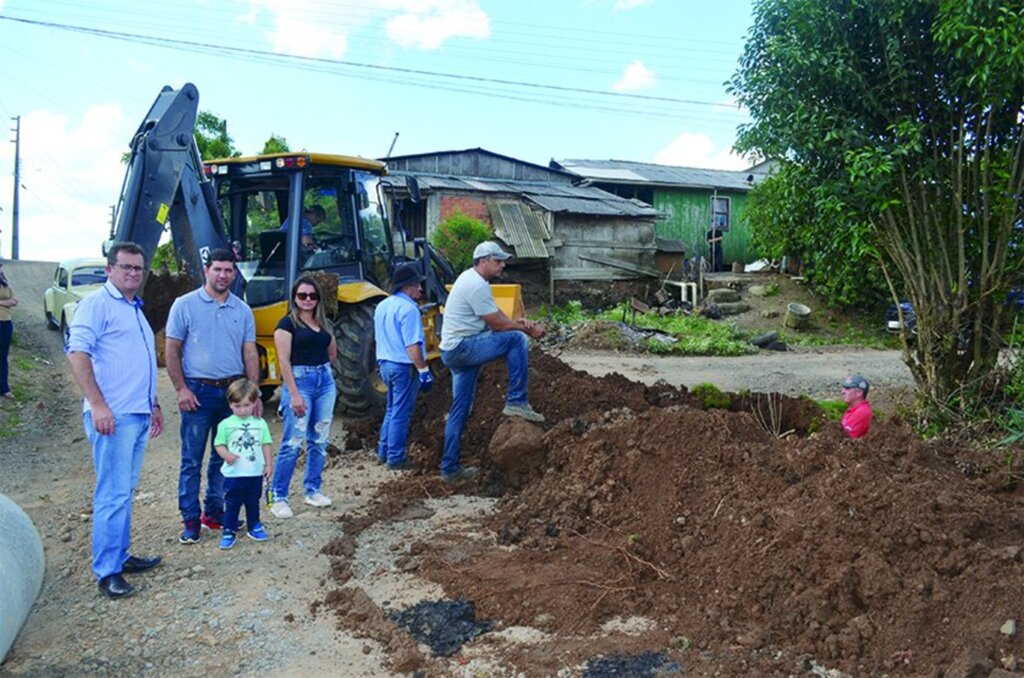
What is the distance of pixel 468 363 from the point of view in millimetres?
6879

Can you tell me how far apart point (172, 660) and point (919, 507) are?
3.79 metres

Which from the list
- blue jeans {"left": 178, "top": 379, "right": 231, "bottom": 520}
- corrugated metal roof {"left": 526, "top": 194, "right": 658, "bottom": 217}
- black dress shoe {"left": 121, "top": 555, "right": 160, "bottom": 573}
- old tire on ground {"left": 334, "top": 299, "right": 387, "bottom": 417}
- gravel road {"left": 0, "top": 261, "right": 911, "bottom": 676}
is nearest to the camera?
gravel road {"left": 0, "top": 261, "right": 911, "bottom": 676}

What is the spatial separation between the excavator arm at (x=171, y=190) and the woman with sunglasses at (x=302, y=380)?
7.73 feet

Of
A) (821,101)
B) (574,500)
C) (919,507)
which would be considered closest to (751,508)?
(919,507)

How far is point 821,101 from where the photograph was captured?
877cm

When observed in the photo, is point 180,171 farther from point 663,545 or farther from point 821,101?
point 821,101

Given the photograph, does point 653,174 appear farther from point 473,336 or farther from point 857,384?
point 473,336

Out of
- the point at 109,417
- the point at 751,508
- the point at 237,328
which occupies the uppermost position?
the point at 237,328

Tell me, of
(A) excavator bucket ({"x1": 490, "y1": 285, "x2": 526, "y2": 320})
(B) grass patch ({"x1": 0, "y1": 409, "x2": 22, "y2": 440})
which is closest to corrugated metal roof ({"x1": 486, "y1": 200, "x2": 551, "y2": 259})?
(A) excavator bucket ({"x1": 490, "y1": 285, "x2": 526, "y2": 320})

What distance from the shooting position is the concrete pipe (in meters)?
3.80

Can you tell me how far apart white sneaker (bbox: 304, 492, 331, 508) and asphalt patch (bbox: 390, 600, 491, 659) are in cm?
199

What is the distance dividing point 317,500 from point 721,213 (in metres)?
27.2

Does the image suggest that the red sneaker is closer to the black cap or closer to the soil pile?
the soil pile

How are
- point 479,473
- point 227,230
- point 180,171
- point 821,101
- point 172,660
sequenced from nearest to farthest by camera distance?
point 172,660, point 479,473, point 180,171, point 821,101, point 227,230
